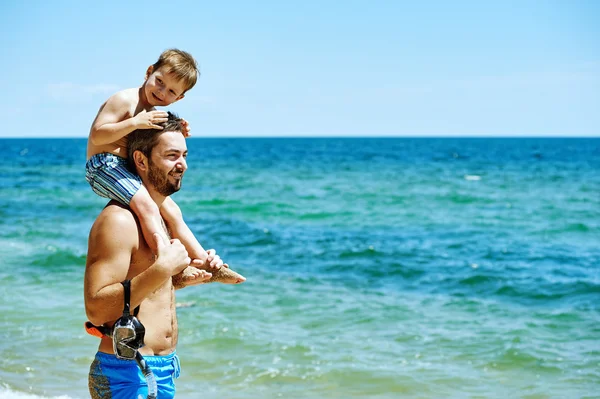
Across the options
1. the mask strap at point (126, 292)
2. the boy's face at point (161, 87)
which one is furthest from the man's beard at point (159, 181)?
the mask strap at point (126, 292)

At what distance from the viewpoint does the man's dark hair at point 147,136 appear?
3.16m

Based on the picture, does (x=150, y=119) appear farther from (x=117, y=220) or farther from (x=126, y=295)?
(x=126, y=295)

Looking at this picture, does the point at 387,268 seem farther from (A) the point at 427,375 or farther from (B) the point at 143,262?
(B) the point at 143,262

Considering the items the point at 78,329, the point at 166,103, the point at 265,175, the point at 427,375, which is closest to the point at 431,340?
the point at 427,375

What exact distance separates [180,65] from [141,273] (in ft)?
3.48

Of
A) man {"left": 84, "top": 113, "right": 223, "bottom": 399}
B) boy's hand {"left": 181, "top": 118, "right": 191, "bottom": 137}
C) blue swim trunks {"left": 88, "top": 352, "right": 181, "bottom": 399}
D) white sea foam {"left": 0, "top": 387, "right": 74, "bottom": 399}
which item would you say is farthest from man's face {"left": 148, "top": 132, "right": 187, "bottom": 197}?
white sea foam {"left": 0, "top": 387, "right": 74, "bottom": 399}

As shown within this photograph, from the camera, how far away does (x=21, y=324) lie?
8953mm

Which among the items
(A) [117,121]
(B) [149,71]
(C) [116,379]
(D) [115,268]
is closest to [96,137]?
(A) [117,121]

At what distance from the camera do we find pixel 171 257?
9.43ft

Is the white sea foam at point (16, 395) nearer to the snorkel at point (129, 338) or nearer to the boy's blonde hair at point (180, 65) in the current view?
the snorkel at point (129, 338)

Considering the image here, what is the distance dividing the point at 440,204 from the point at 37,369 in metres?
19.4

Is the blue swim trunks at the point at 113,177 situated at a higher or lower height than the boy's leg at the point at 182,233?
higher

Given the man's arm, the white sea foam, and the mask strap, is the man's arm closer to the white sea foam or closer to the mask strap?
the mask strap

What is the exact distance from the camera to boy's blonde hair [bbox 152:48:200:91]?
11.1 feet
